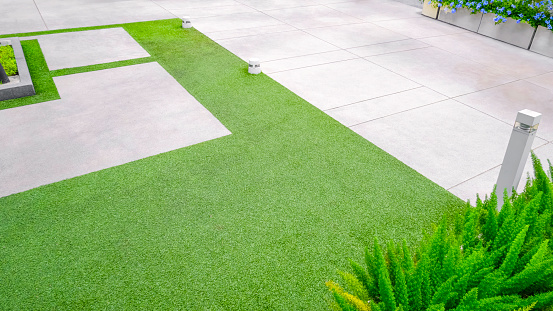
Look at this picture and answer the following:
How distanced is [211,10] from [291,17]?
5.52 feet

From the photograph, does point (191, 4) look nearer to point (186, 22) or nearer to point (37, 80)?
point (186, 22)

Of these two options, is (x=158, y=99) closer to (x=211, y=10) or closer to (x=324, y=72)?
(x=324, y=72)

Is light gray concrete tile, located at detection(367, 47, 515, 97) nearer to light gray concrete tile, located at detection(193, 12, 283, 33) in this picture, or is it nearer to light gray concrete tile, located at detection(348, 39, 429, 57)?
light gray concrete tile, located at detection(348, 39, 429, 57)

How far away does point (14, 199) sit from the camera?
A: 2.88m

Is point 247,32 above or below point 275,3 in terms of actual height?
below

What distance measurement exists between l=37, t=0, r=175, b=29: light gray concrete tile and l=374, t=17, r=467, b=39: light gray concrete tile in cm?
415

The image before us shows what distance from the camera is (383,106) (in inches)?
171

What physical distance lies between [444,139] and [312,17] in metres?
4.77

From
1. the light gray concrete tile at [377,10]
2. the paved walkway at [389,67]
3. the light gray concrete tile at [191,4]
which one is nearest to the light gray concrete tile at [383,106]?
the paved walkway at [389,67]

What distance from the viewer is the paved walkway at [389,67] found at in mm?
3648

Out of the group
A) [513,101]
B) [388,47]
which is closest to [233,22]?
[388,47]

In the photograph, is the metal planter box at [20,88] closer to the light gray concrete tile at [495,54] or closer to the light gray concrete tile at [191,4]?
the light gray concrete tile at [191,4]

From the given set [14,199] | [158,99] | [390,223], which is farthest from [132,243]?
[158,99]

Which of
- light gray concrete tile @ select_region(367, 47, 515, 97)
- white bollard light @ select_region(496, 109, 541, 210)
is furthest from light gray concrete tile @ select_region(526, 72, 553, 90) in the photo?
white bollard light @ select_region(496, 109, 541, 210)
